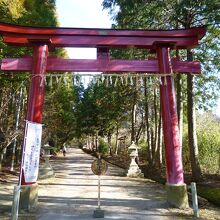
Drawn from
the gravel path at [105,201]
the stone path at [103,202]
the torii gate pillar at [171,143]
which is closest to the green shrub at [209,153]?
the gravel path at [105,201]

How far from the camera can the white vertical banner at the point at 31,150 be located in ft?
24.9

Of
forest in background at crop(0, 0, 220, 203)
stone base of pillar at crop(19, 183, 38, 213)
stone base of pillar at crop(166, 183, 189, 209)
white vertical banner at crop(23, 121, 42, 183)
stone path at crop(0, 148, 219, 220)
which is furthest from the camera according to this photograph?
forest in background at crop(0, 0, 220, 203)

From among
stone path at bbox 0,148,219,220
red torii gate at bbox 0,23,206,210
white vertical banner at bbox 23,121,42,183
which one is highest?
red torii gate at bbox 0,23,206,210

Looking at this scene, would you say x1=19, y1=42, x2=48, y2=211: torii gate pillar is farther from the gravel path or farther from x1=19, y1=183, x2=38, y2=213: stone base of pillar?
the gravel path

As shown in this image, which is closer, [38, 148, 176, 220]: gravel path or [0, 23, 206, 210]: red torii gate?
[38, 148, 176, 220]: gravel path

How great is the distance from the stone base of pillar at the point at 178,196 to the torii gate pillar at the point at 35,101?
3834mm

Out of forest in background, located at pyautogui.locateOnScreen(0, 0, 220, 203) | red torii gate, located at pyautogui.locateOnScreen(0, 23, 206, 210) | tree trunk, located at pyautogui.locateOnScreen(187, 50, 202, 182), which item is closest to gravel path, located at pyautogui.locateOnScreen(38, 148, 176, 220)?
tree trunk, located at pyautogui.locateOnScreen(187, 50, 202, 182)

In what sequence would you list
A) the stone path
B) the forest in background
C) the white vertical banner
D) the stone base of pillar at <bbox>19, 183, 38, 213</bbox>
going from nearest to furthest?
the white vertical banner < the stone path < the stone base of pillar at <bbox>19, 183, 38, 213</bbox> < the forest in background

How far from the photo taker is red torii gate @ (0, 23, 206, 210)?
9.26m

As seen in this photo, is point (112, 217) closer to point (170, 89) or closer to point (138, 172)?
point (170, 89)

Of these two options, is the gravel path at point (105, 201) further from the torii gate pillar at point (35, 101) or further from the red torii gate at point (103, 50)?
the red torii gate at point (103, 50)

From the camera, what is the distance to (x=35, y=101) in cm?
897

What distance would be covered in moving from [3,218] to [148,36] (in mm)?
6753

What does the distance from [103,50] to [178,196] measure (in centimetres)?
508
